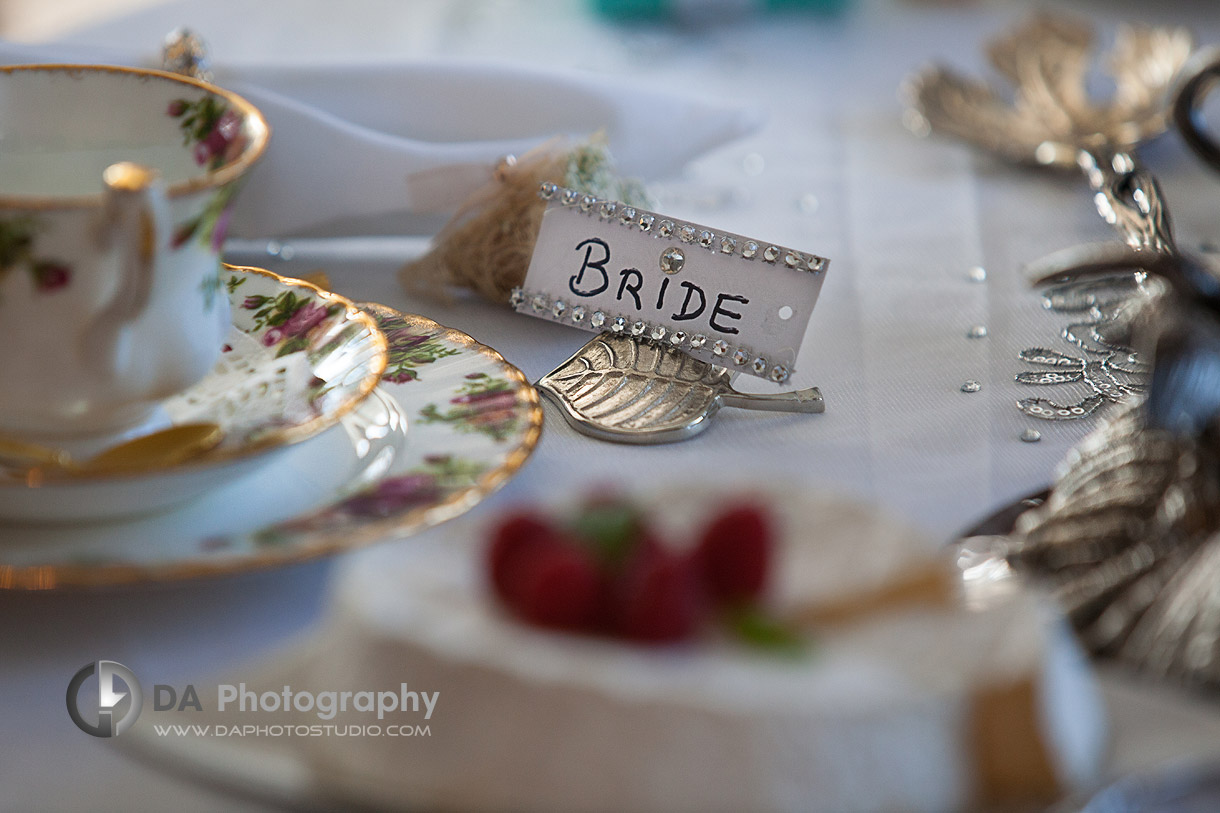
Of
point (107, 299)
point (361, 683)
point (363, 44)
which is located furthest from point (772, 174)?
point (361, 683)

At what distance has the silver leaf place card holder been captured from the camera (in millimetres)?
748

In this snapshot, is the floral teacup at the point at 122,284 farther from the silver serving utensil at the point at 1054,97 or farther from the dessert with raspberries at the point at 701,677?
the silver serving utensil at the point at 1054,97

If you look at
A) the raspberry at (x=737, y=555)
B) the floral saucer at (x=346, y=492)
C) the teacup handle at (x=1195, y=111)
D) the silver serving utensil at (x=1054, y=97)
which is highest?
the teacup handle at (x=1195, y=111)

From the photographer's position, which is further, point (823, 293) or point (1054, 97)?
point (1054, 97)

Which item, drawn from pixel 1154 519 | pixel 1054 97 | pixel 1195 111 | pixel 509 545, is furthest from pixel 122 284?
pixel 1054 97

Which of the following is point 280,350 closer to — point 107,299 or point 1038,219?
point 107,299

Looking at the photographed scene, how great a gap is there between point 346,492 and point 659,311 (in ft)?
0.96

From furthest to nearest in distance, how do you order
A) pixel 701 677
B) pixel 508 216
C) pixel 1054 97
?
pixel 1054 97 < pixel 508 216 < pixel 701 677

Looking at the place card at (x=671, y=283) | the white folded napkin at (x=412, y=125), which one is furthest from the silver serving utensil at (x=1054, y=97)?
the place card at (x=671, y=283)

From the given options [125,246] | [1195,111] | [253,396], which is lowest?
[253,396]

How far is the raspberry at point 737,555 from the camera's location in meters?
0.40

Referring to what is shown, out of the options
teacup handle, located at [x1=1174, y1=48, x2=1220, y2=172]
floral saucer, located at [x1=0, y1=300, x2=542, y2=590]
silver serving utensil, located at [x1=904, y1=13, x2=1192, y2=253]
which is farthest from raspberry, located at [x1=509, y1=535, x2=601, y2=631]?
silver serving utensil, located at [x1=904, y1=13, x2=1192, y2=253]

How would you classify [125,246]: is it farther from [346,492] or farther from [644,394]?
[644,394]

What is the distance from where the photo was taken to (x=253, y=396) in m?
0.65
